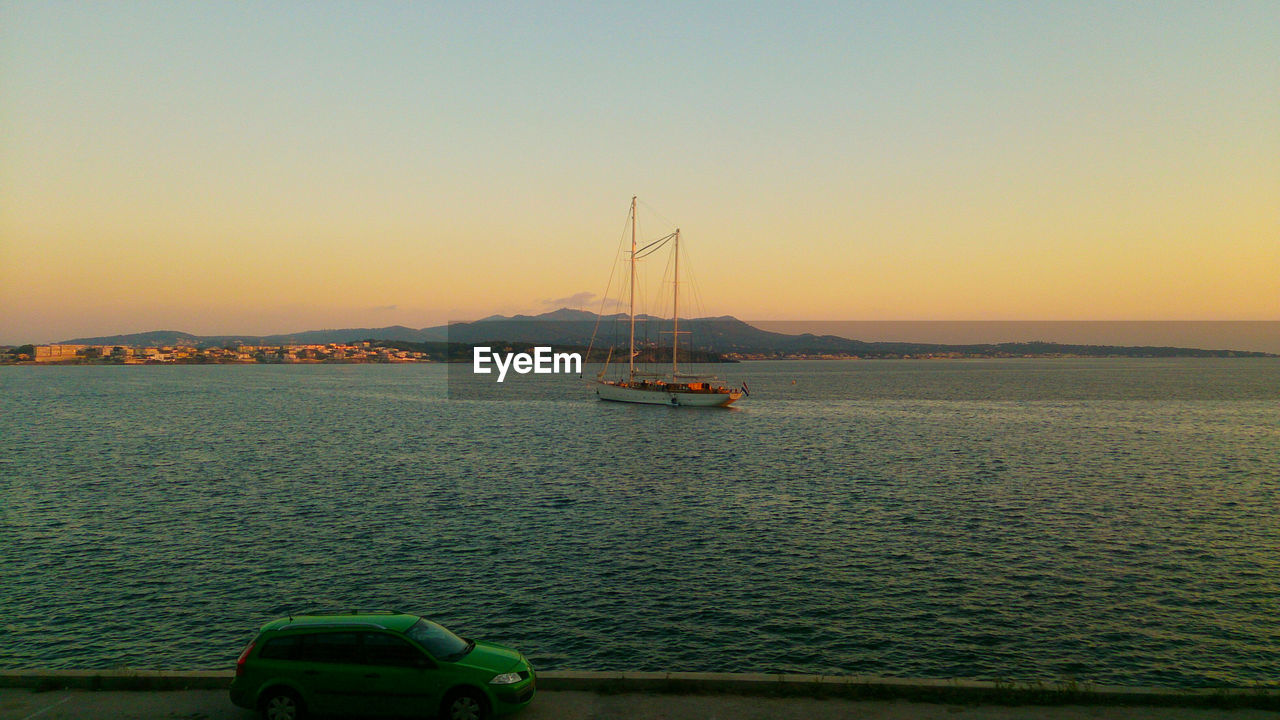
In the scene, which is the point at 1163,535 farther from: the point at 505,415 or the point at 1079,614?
the point at 505,415

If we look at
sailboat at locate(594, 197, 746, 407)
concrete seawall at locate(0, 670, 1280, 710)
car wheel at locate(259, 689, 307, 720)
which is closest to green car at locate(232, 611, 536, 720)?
car wheel at locate(259, 689, 307, 720)

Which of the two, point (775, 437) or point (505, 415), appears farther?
point (505, 415)

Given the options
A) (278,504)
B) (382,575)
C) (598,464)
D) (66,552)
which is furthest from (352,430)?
(382,575)

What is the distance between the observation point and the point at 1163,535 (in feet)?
118

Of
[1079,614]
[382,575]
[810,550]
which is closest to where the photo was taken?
[1079,614]

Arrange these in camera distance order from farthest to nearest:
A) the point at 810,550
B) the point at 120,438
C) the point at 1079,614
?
the point at 120,438, the point at 810,550, the point at 1079,614

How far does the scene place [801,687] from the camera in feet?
48.8

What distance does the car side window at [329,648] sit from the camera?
13758 mm

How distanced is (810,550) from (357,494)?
92.2 ft

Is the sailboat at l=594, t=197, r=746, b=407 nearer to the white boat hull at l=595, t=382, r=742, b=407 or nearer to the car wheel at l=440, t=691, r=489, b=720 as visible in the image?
the white boat hull at l=595, t=382, r=742, b=407

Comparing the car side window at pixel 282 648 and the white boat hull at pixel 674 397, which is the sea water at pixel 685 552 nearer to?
the car side window at pixel 282 648

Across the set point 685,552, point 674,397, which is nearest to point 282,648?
point 685,552

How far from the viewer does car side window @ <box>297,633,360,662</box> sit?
1376cm

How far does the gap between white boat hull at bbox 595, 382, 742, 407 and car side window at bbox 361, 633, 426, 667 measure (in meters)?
101
